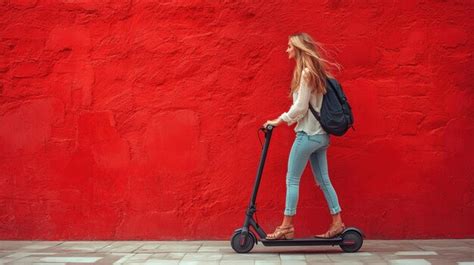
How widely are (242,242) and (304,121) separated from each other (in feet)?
3.63

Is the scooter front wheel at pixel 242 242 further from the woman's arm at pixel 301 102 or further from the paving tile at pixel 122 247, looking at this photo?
the woman's arm at pixel 301 102

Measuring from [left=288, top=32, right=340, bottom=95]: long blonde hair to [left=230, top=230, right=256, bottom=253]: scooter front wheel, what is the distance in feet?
4.13

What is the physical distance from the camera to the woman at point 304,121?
18.2 feet

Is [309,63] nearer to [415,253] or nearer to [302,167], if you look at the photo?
[302,167]

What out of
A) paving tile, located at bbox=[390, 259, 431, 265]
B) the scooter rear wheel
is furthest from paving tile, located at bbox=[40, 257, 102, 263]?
paving tile, located at bbox=[390, 259, 431, 265]

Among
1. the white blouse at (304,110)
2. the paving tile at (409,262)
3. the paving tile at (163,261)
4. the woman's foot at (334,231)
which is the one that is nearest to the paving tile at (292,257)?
the woman's foot at (334,231)

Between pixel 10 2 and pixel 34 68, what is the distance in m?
0.66

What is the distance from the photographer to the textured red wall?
248 inches

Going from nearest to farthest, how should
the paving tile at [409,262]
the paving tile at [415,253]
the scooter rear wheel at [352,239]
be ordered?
the paving tile at [409,262], the paving tile at [415,253], the scooter rear wheel at [352,239]

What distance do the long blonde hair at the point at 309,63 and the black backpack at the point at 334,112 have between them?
0.24ft

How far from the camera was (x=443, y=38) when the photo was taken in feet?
20.8

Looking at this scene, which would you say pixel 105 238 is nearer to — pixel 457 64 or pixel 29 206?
pixel 29 206

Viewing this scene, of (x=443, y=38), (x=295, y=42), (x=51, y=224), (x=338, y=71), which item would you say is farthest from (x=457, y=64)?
(x=51, y=224)

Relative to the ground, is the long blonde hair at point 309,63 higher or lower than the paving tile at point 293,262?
higher
